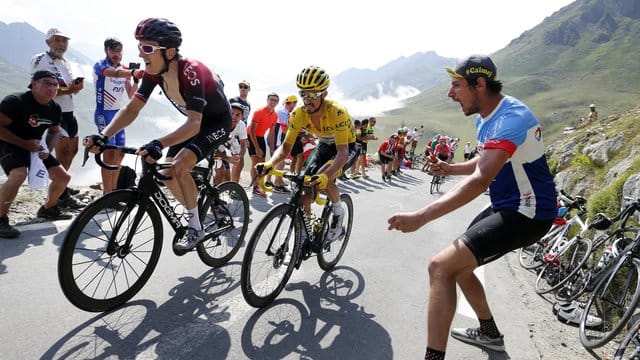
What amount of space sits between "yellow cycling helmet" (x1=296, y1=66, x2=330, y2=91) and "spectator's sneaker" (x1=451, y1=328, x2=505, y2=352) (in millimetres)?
2956

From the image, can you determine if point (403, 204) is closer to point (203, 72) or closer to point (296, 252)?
point (296, 252)

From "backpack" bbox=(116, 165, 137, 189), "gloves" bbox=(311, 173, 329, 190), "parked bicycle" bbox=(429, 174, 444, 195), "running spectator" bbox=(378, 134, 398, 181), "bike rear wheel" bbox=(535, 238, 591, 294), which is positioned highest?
"gloves" bbox=(311, 173, 329, 190)

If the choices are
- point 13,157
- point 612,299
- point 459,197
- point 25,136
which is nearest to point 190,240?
point 459,197

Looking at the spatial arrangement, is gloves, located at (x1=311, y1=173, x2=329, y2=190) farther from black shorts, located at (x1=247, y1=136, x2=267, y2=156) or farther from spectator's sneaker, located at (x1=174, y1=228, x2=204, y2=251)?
black shorts, located at (x1=247, y1=136, x2=267, y2=156)

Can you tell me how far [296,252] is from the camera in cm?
424

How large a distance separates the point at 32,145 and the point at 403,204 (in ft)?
29.3

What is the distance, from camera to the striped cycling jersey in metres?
2.87

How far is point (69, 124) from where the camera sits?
6.53m

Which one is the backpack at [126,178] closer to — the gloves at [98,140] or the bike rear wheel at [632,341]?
the gloves at [98,140]

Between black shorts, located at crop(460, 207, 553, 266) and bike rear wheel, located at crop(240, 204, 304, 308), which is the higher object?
black shorts, located at crop(460, 207, 553, 266)

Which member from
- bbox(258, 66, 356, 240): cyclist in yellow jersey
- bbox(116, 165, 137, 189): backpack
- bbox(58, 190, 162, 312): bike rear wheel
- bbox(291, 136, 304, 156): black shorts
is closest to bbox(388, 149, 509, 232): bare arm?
bbox(258, 66, 356, 240): cyclist in yellow jersey

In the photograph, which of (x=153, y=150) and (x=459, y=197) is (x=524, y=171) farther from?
(x=153, y=150)

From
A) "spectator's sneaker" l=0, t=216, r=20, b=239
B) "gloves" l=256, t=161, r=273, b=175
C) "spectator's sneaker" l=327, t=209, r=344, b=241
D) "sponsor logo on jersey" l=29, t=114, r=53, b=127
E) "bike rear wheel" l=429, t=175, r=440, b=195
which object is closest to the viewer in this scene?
"gloves" l=256, t=161, r=273, b=175

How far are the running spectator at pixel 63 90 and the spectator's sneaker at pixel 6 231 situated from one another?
137cm
